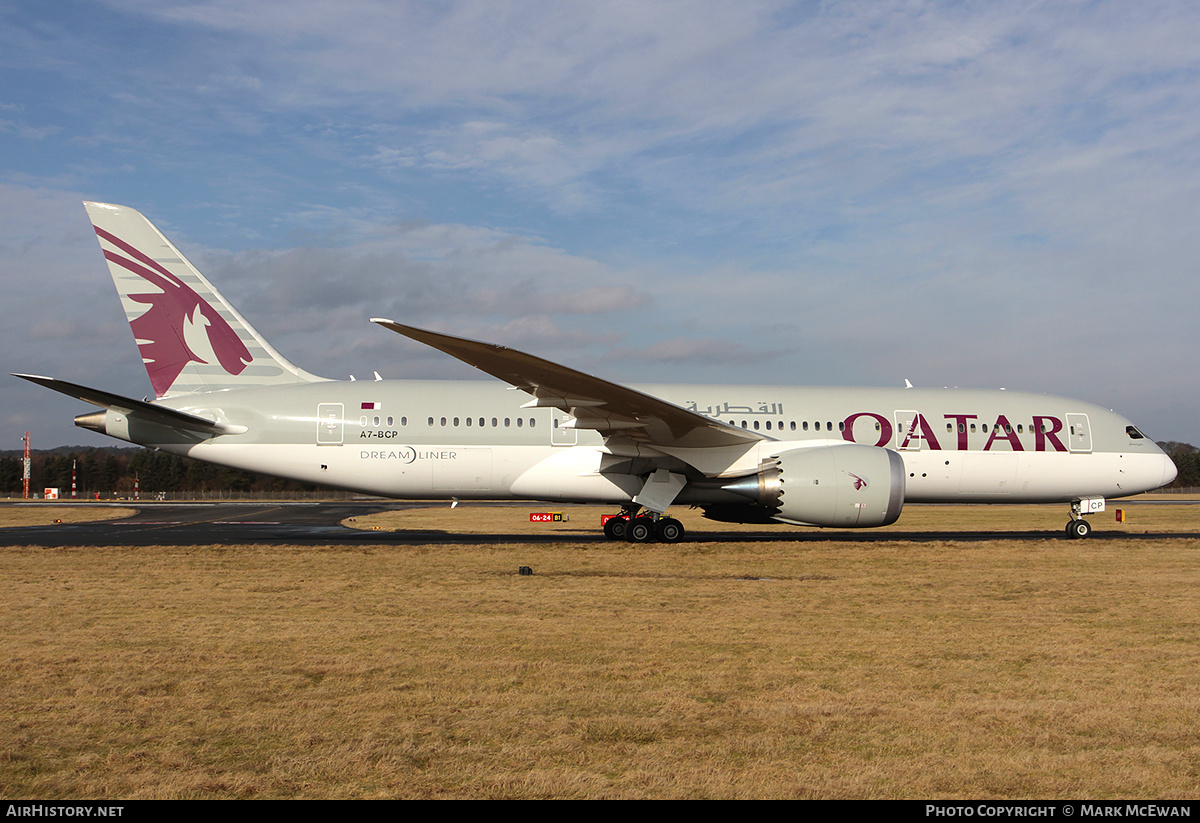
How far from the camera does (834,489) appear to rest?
15.3m

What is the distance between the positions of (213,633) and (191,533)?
13832 millimetres

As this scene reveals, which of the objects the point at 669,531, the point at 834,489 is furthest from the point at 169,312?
the point at 834,489

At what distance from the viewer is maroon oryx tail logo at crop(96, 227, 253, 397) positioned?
694 inches

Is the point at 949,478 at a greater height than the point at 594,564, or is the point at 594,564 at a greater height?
the point at 949,478

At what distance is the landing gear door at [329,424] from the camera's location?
1738 cm

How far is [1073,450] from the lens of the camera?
1922cm

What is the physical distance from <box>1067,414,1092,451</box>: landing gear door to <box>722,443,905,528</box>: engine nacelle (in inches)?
247

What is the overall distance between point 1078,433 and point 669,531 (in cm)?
1005

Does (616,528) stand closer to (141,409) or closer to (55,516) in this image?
(141,409)

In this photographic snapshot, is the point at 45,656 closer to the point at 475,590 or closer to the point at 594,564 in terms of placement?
the point at 475,590

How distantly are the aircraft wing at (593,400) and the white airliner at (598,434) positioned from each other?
0.17ft

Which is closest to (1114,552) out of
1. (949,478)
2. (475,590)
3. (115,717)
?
(949,478)

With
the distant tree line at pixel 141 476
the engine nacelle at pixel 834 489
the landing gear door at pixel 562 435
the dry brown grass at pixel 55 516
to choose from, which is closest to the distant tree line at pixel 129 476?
the distant tree line at pixel 141 476

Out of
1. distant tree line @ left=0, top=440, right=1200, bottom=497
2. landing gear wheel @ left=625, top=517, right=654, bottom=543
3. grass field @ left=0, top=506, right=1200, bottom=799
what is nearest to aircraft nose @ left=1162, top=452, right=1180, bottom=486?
grass field @ left=0, top=506, right=1200, bottom=799
